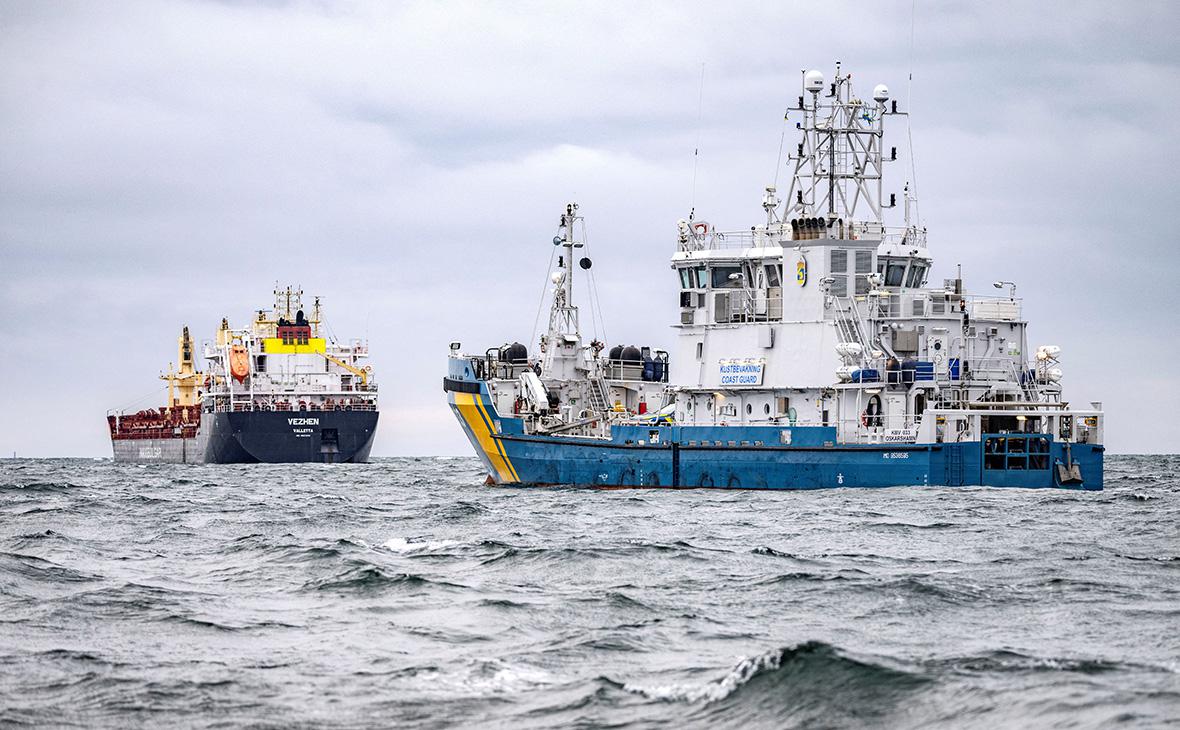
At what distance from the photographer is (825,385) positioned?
143 feet

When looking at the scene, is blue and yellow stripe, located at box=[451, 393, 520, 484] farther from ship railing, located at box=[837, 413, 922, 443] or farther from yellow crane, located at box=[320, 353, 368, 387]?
yellow crane, located at box=[320, 353, 368, 387]

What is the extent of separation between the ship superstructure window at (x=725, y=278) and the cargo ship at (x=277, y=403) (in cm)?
4630

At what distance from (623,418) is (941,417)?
11672mm

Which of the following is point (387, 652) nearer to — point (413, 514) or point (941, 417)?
point (413, 514)

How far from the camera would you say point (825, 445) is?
139 ft

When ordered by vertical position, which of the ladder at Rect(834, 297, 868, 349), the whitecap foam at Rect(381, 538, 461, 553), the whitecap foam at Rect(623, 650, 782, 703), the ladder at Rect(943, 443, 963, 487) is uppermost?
the ladder at Rect(834, 297, 868, 349)

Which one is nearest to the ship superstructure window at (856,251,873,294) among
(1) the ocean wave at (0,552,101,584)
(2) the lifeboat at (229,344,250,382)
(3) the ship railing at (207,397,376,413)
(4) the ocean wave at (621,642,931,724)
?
(1) the ocean wave at (0,552,101,584)

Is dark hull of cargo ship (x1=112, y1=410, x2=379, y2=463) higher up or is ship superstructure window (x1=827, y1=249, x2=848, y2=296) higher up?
ship superstructure window (x1=827, y1=249, x2=848, y2=296)

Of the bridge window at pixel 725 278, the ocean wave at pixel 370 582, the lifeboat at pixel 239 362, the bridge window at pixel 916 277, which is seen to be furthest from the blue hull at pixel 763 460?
the lifeboat at pixel 239 362

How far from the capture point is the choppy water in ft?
46.0

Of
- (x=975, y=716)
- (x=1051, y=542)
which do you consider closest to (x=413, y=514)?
(x=1051, y=542)

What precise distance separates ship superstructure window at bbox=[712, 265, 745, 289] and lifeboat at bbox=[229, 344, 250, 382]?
53.2 metres

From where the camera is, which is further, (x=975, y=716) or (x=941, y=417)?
(x=941, y=417)

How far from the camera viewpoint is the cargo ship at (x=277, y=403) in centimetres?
8981
